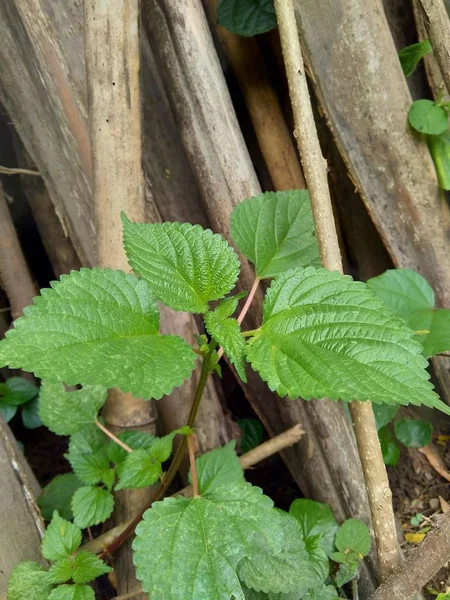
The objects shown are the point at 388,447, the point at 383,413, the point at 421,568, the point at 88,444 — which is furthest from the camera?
the point at 388,447

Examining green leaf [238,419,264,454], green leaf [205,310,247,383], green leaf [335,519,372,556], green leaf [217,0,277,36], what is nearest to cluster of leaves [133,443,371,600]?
green leaf [335,519,372,556]

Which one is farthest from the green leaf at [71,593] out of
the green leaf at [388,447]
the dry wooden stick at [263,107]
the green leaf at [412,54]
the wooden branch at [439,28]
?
the green leaf at [412,54]

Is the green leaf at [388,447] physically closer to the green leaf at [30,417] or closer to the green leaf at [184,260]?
the green leaf at [184,260]

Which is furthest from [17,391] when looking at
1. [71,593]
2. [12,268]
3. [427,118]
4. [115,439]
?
[427,118]

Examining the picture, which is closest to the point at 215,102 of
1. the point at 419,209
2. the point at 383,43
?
the point at 383,43

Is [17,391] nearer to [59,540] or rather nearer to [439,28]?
[59,540]
